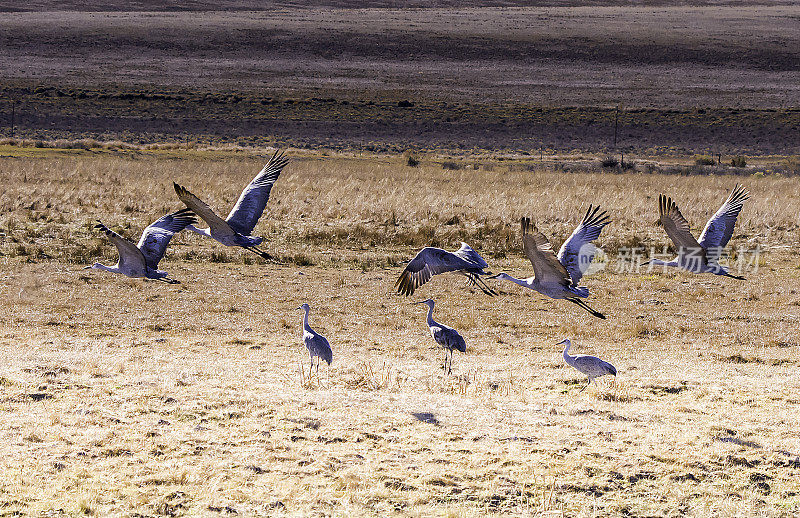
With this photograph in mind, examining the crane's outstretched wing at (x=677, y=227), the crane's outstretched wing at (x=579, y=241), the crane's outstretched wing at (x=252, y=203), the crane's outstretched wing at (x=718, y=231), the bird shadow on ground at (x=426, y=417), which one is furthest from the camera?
the crane's outstretched wing at (x=718, y=231)

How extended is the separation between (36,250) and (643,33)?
10370 centimetres

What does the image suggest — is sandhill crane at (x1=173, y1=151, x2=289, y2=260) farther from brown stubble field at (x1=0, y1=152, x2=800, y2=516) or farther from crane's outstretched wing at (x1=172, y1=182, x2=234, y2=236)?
brown stubble field at (x1=0, y1=152, x2=800, y2=516)

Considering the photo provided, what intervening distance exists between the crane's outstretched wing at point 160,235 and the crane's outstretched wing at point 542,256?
16.6 feet

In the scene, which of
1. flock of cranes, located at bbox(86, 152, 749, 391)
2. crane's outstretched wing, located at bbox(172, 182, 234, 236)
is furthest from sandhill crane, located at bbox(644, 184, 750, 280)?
crane's outstretched wing, located at bbox(172, 182, 234, 236)

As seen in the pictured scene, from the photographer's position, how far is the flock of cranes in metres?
11.3

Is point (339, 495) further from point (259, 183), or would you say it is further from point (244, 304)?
point (244, 304)

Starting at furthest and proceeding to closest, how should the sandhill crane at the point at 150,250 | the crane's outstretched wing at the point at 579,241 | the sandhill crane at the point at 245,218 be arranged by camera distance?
the sandhill crane at the point at 245,218 → the sandhill crane at the point at 150,250 → the crane's outstretched wing at the point at 579,241

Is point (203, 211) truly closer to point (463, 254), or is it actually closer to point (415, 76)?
point (463, 254)

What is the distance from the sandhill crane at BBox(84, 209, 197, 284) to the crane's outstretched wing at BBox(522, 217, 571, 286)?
507 centimetres

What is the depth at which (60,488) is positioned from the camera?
24.9ft

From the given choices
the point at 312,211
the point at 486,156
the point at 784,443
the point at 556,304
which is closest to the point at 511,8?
the point at 486,156

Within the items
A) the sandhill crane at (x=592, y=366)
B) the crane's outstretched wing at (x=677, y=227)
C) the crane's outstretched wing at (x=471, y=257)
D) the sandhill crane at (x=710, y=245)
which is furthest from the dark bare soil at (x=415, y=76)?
the sandhill crane at (x=592, y=366)

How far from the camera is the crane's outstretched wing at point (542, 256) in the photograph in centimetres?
1058

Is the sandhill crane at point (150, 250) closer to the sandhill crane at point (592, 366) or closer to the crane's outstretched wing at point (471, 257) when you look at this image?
the crane's outstretched wing at point (471, 257)
